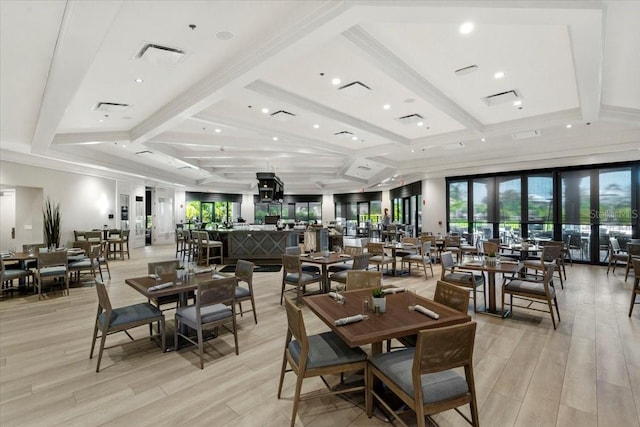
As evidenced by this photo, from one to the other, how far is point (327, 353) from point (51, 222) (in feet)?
33.4

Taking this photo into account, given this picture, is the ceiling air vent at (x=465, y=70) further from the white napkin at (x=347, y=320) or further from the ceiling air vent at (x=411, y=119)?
the white napkin at (x=347, y=320)

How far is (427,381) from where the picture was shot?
79.4 inches

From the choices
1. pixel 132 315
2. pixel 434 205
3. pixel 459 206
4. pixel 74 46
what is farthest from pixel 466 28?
pixel 434 205

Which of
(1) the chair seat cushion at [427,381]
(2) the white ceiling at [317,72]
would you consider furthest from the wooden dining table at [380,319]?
(2) the white ceiling at [317,72]

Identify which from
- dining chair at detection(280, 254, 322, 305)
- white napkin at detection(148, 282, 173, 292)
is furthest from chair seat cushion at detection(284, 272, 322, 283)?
white napkin at detection(148, 282, 173, 292)

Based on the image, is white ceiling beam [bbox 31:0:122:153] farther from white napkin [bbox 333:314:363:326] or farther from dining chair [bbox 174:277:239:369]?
white napkin [bbox 333:314:363:326]

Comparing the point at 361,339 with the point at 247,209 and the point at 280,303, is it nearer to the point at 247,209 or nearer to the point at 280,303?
the point at 280,303

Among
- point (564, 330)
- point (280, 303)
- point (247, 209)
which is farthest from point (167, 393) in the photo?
point (247, 209)

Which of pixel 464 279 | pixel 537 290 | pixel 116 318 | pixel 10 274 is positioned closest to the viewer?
pixel 116 318

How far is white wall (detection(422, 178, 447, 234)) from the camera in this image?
12.3 m

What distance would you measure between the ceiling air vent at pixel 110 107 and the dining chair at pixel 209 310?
12.6ft

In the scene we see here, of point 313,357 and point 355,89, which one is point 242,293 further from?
point 355,89

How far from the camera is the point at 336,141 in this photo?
322 inches

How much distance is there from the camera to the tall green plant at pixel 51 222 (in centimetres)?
870
